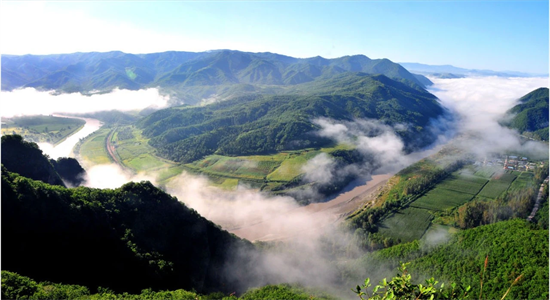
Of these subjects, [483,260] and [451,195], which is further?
[451,195]

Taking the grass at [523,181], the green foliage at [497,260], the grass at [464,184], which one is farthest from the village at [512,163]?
the green foliage at [497,260]

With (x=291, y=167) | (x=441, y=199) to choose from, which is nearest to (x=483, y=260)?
(x=441, y=199)

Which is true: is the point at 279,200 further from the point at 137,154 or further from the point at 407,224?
the point at 137,154

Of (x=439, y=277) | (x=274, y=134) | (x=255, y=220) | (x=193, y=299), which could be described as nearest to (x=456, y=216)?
(x=439, y=277)

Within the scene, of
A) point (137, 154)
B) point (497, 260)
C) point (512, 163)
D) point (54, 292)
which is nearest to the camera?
point (54, 292)

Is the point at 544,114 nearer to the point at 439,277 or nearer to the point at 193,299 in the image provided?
the point at 439,277

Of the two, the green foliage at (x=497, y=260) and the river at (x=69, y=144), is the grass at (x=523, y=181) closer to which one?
the green foliage at (x=497, y=260)
